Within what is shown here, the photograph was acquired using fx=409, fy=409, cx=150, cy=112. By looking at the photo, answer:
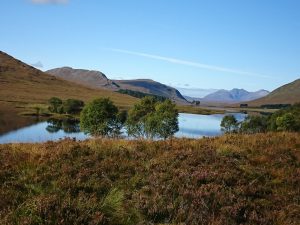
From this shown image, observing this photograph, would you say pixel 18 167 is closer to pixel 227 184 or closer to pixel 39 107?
pixel 227 184

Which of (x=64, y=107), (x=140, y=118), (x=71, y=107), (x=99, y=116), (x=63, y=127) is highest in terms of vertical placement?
(x=99, y=116)

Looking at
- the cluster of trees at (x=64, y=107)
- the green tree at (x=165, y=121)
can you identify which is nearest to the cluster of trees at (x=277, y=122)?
the green tree at (x=165, y=121)

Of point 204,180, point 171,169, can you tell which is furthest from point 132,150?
point 204,180

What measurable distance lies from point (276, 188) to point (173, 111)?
95.4 m

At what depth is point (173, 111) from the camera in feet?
349

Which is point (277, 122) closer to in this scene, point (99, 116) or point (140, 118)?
point (140, 118)

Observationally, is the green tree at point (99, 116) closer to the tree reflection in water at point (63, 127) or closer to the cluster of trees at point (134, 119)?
the cluster of trees at point (134, 119)

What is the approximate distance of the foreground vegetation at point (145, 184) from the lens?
828 cm

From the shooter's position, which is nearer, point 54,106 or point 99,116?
point 99,116

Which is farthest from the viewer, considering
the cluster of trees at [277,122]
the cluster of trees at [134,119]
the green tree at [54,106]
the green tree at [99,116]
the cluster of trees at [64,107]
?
the green tree at [54,106]

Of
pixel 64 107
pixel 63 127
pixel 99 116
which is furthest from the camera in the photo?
pixel 64 107

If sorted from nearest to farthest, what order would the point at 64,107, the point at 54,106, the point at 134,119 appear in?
the point at 134,119
the point at 64,107
the point at 54,106

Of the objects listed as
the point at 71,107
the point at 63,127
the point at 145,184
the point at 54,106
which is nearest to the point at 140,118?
the point at 63,127

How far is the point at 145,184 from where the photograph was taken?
10.1 m
